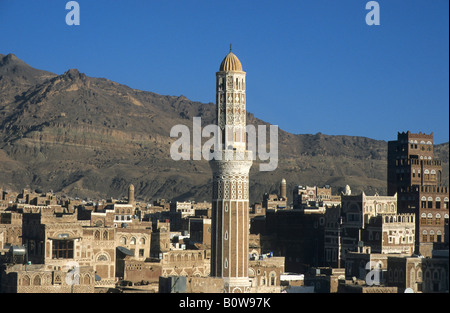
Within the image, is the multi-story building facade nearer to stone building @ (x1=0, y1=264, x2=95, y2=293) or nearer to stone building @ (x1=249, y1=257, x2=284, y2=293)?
stone building @ (x1=249, y1=257, x2=284, y2=293)

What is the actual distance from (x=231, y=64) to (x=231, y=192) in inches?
426

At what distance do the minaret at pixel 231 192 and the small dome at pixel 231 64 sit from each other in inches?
7.0

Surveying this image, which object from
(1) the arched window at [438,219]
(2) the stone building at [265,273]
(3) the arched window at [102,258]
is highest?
(1) the arched window at [438,219]

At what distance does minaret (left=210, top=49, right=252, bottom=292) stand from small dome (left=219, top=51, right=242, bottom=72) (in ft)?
0.58

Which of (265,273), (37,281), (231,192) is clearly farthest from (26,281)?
(265,273)

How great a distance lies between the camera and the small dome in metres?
83.4

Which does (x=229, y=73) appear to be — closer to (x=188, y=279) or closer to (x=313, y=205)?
(x=188, y=279)

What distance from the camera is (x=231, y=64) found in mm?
83625

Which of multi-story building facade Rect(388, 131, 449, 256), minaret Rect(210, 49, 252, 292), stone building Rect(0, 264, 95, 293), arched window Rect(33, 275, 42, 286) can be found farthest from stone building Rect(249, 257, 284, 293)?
multi-story building facade Rect(388, 131, 449, 256)

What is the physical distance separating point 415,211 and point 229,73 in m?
38.5

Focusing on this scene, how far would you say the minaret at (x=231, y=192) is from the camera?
81.9 metres

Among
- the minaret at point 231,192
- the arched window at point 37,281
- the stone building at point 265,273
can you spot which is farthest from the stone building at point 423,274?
the arched window at point 37,281

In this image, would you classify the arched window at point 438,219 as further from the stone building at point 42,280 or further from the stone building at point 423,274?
the stone building at point 42,280
